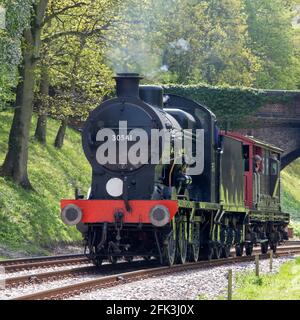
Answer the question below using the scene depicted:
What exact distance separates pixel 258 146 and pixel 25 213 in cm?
729

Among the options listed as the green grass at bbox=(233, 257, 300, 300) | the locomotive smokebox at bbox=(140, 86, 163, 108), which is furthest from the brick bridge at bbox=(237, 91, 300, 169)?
the green grass at bbox=(233, 257, 300, 300)

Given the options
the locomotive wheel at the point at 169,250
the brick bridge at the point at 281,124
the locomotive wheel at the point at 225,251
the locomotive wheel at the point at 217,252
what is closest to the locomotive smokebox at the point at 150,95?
the locomotive wheel at the point at 169,250

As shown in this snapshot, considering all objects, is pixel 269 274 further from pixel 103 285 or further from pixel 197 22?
pixel 197 22

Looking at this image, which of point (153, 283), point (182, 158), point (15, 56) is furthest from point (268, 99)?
point (153, 283)

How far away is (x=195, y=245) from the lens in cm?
2059

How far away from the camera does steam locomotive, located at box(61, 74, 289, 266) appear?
1794 cm

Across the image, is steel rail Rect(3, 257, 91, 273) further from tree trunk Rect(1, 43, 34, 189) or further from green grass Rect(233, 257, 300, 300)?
tree trunk Rect(1, 43, 34, 189)

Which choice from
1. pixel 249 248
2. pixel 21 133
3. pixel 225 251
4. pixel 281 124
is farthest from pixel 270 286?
pixel 281 124

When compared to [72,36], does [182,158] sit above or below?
below

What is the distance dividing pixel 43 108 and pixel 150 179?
12277 millimetres

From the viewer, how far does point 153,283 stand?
15.4 m

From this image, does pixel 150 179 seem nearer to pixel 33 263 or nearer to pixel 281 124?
pixel 33 263

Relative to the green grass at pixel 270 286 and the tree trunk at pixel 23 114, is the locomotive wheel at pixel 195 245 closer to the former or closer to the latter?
the green grass at pixel 270 286

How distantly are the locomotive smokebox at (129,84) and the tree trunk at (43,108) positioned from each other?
10553 mm
